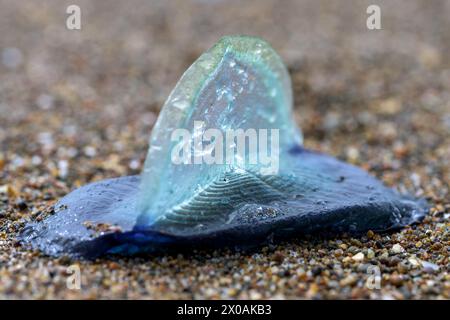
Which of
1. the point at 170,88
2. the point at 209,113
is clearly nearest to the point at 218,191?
the point at 209,113

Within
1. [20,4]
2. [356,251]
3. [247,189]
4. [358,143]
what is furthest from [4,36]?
[356,251]

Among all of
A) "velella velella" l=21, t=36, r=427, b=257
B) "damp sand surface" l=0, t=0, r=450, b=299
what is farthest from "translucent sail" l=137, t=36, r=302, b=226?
A: "damp sand surface" l=0, t=0, r=450, b=299

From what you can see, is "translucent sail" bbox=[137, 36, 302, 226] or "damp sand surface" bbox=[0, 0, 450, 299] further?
"damp sand surface" bbox=[0, 0, 450, 299]

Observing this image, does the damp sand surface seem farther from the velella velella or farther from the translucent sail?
the translucent sail

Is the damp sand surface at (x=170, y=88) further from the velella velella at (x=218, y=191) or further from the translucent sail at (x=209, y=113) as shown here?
the translucent sail at (x=209, y=113)

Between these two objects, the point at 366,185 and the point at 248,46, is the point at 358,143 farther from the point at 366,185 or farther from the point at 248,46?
the point at 248,46

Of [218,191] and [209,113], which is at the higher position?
[209,113]

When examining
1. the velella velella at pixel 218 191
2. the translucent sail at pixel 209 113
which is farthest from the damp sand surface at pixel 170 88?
the translucent sail at pixel 209 113

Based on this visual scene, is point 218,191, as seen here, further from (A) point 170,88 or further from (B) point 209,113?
(A) point 170,88
